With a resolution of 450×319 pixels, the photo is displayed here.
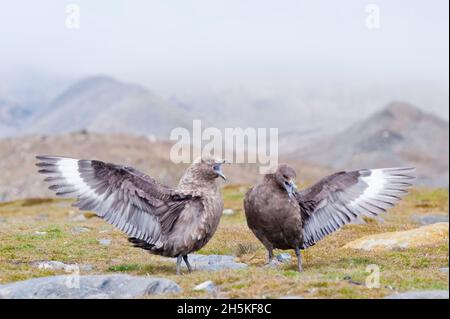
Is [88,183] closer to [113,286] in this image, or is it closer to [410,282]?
[113,286]

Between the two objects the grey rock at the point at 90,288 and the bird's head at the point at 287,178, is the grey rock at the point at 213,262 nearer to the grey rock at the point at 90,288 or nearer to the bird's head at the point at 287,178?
the bird's head at the point at 287,178

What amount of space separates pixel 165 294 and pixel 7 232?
14337mm

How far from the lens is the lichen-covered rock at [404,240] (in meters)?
22.3

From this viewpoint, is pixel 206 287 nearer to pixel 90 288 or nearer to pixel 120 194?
pixel 90 288

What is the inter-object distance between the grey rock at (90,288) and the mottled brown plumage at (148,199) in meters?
2.17

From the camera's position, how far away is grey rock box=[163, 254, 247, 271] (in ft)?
59.0

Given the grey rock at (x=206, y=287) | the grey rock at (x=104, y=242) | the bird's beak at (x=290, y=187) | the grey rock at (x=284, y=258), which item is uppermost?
the bird's beak at (x=290, y=187)

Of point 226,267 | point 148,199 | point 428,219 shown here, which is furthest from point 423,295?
point 428,219

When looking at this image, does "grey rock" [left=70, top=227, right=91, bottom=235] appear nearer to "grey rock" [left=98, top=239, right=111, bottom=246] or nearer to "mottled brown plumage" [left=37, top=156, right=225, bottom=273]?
"grey rock" [left=98, top=239, right=111, bottom=246]

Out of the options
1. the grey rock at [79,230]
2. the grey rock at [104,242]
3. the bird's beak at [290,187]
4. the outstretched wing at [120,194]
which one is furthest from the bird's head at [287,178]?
the grey rock at [79,230]

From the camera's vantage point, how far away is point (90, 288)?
14516 mm

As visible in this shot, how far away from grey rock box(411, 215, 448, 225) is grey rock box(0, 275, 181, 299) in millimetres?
23275
